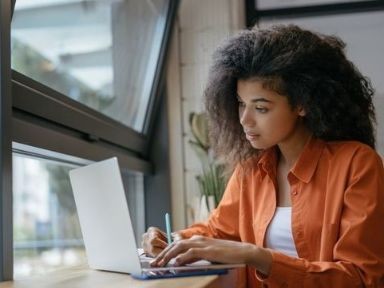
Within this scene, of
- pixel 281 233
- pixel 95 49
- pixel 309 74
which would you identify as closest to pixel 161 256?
pixel 281 233

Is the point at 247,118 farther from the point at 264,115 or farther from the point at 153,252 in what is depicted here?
the point at 153,252

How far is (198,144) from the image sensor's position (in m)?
2.71

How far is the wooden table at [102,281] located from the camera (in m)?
1.06

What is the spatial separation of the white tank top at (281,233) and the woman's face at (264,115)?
169 millimetres

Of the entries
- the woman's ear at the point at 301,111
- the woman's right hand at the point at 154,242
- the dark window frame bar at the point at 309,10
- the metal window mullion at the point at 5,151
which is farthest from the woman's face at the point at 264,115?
the dark window frame bar at the point at 309,10

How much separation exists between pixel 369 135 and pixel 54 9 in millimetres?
1088

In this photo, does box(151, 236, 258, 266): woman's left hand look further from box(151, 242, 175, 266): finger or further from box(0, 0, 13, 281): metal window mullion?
box(0, 0, 13, 281): metal window mullion

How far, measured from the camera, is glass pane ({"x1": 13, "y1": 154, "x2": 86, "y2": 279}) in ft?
8.66

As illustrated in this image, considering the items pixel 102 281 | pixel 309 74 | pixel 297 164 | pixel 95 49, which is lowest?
pixel 102 281

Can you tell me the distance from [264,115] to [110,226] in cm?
48

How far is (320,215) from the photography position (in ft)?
4.56

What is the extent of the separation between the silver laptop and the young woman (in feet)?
0.19

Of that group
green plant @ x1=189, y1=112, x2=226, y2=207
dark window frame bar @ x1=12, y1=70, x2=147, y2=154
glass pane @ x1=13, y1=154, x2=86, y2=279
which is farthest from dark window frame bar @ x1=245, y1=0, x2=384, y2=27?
glass pane @ x1=13, y1=154, x2=86, y2=279

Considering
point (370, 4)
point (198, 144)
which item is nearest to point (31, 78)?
point (198, 144)
